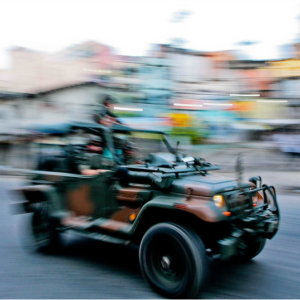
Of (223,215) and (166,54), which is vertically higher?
(166,54)

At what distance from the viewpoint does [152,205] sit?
363 cm

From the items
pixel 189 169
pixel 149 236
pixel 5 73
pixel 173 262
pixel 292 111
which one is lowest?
pixel 173 262

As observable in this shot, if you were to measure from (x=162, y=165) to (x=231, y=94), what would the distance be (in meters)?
16.7

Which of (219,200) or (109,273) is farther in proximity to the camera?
(109,273)

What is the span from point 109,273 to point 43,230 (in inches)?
52.2

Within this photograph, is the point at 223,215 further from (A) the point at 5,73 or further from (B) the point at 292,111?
(A) the point at 5,73

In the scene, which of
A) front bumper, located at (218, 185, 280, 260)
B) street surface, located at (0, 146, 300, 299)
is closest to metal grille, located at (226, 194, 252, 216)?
front bumper, located at (218, 185, 280, 260)

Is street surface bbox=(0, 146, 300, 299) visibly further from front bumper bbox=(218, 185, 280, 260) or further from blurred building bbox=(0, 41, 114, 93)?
blurred building bbox=(0, 41, 114, 93)

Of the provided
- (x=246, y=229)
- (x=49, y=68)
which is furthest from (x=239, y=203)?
(x=49, y=68)

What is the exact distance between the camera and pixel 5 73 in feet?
75.7

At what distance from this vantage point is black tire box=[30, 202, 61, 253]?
4919mm

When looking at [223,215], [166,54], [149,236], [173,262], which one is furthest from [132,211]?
[166,54]

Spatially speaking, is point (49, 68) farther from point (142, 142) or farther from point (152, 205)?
point (152, 205)

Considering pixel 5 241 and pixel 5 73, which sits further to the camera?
pixel 5 73
